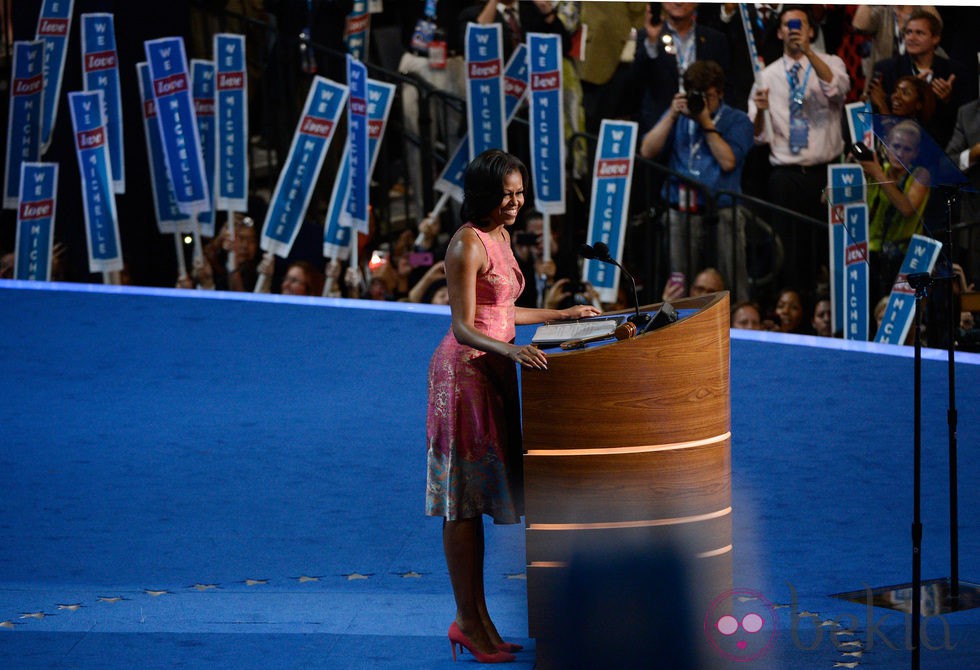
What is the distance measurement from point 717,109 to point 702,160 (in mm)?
330

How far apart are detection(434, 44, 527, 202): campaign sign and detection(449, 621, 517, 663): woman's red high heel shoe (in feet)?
17.5

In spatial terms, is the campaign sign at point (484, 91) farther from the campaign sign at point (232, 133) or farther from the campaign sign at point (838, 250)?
the campaign sign at point (838, 250)

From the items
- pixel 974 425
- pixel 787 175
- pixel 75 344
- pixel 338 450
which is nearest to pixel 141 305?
pixel 75 344

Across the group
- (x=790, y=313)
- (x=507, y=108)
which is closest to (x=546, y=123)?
(x=507, y=108)

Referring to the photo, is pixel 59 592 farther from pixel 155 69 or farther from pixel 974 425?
pixel 155 69

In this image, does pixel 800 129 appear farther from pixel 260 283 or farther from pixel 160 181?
pixel 160 181

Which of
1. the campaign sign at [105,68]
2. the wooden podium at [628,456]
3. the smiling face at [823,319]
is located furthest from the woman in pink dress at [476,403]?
the campaign sign at [105,68]

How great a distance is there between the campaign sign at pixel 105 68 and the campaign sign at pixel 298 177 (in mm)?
1093

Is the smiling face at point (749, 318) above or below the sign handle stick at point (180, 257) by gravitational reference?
below

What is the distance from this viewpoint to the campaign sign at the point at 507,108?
920 cm

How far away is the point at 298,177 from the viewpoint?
9773 millimetres

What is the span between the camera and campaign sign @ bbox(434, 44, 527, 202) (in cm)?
920
